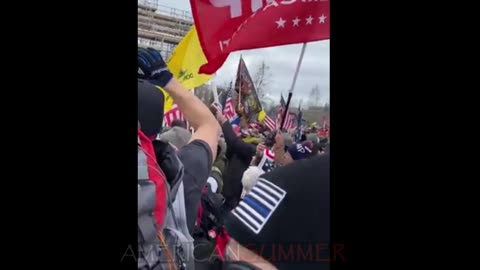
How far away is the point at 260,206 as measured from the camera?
2.12m

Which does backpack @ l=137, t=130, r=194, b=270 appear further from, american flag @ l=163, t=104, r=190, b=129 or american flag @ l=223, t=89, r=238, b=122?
american flag @ l=223, t=89, r=238, b=122

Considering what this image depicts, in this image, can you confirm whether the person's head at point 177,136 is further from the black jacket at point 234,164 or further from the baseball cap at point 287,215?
the baseball cap at point 287,215

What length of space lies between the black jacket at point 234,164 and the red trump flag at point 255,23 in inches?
21.1

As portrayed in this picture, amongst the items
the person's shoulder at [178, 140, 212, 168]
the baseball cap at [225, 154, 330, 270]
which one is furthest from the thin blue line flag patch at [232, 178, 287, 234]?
the person's shoulder at [178, 140, 212, 168]

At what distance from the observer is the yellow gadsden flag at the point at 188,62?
2904mm

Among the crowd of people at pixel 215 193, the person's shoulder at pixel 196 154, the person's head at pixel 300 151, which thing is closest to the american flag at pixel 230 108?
the crowd of people at pixel 215 193

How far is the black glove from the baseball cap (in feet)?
2.40

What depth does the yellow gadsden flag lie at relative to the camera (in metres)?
2.90

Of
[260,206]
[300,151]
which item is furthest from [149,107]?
[300,151]
